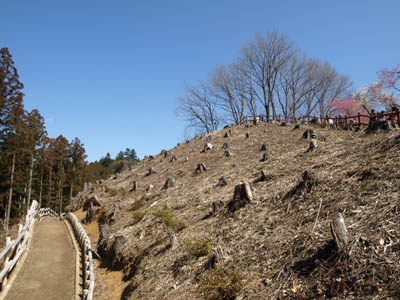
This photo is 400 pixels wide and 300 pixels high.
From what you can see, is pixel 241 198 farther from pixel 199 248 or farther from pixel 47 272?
pixel 47 272

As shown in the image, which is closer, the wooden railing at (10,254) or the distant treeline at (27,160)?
the wooden railing at (10,254)

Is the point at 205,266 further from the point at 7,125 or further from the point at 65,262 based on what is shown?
the point at 7,125

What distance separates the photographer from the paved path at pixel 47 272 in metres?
9.13

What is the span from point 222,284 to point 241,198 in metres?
3.80

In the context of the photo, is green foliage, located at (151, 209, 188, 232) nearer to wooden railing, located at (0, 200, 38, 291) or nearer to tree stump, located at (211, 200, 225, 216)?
tree stump, located at (211, 200, 225, 216)

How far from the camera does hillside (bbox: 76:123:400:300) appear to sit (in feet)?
13.9

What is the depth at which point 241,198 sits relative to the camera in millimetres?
8734

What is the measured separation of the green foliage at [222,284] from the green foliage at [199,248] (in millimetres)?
1099

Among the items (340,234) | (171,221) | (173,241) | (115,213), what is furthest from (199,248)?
(115,213)

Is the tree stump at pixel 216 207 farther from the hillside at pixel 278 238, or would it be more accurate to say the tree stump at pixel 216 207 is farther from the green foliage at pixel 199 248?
the green foliage at pixel 199 248

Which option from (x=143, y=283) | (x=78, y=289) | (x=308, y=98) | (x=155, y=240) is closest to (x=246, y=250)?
(x=143, y=283)

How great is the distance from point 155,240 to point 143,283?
88.4 inches

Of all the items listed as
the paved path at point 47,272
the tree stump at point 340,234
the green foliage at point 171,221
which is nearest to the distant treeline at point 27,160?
the paved path at point 47,272

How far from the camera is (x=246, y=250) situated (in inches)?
243
